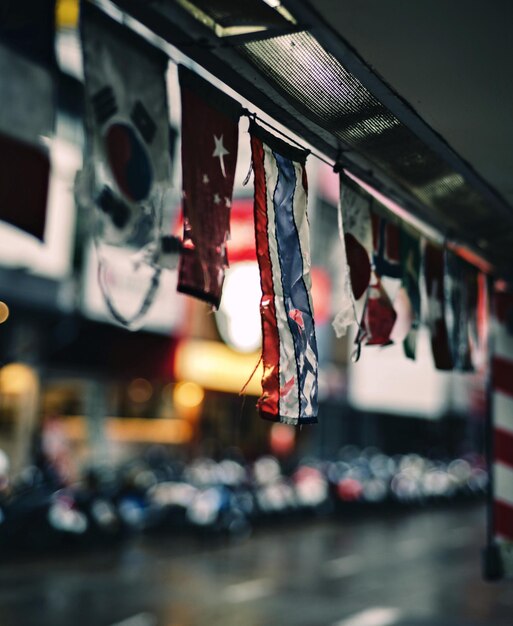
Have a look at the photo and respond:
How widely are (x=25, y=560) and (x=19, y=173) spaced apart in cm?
1096

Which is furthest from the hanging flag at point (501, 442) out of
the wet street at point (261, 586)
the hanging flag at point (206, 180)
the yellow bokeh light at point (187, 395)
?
the yellow bokeh light at point (187, 395)

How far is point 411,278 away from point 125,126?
2433 millimetres

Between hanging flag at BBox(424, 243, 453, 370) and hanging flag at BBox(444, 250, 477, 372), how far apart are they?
0.08 metres

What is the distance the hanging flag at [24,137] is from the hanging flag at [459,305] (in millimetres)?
3198

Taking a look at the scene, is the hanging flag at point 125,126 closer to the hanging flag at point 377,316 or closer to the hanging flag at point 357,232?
the hanging flag at point 357,232

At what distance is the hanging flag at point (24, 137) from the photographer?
303 centimetres

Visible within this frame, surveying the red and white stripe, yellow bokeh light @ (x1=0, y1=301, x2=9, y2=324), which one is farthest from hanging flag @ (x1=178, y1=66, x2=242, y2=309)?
yellow bokeh light @ (x1=0, y1=301, x2=9, y2=324)

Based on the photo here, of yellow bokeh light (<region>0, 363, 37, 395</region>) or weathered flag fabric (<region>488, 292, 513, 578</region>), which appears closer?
weathered flag fabric (<region>488, 292, 513, 578</region>)

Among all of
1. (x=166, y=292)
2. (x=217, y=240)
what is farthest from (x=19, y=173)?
(x=166, y=292)

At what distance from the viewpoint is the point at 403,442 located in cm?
3950

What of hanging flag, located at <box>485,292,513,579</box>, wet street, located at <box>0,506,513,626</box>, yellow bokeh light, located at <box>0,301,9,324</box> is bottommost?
wet street, located at <box>0,506,513,626</box>

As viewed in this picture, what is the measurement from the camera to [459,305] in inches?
227

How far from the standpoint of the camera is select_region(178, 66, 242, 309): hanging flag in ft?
11.1

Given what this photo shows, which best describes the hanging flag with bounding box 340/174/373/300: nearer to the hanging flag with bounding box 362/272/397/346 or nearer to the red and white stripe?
the hanging flag with bounding box 362/272/397/346
